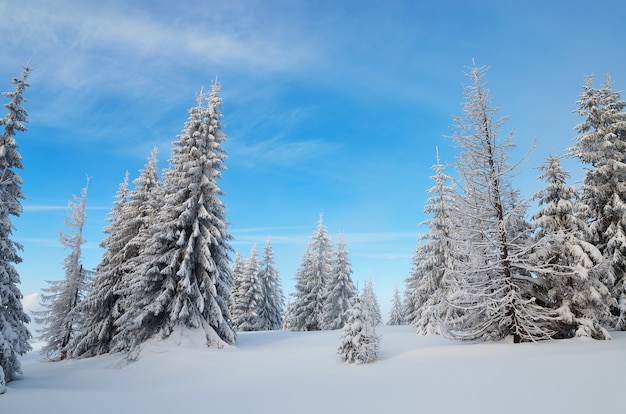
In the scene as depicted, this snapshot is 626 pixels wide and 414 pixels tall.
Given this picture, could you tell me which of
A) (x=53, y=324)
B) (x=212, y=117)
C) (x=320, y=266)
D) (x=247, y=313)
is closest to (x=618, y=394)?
(x=212, y=117)

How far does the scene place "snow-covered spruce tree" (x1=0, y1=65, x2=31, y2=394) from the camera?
1381 centimetres

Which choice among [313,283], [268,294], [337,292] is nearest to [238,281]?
[268,294]

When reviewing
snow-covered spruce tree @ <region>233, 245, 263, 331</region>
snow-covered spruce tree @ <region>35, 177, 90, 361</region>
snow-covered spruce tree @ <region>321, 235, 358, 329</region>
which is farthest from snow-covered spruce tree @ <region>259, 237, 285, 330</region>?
snow-covered spruce tree @ <region>35, 177, 90, 361</region>

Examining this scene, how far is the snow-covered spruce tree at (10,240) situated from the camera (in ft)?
45.3

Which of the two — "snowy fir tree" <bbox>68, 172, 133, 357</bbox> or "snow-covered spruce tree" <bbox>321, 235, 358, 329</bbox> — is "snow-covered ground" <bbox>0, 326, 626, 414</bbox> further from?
"snow-covered spruce tree" <bbox>321, 235, 358, 329</bbox>

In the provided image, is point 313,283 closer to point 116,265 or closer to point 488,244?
point 116,265

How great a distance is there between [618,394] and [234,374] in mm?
11436

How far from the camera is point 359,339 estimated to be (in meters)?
13.0

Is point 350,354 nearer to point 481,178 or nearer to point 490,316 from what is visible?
point 490,316

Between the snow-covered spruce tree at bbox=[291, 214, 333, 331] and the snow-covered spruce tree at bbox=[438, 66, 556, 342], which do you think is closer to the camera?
the snow-covered spruce tree at bbox=[438, 66, 556, 342]

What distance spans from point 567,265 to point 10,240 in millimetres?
22792

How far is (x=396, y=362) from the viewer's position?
39.4ft

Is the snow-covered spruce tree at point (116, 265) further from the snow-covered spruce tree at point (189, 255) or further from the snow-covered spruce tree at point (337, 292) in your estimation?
the snow-covered spruce tree at point (337, 292)

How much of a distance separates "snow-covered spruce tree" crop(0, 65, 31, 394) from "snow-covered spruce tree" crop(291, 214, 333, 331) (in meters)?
28.1
